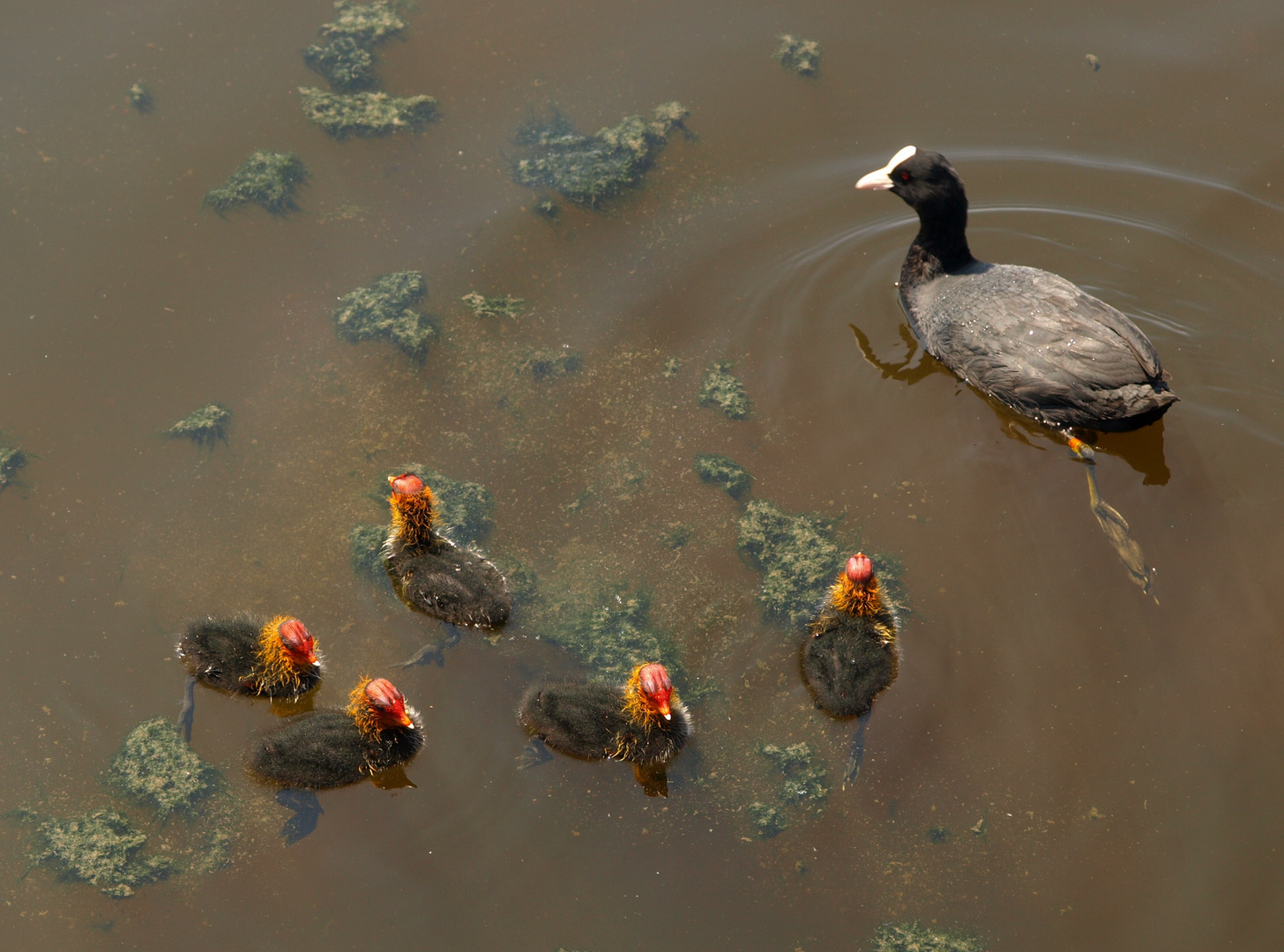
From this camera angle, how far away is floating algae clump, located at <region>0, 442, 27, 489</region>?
5.62m

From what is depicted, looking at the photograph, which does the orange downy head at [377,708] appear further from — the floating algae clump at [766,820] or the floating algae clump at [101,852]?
the floating algae clump at [766,820]

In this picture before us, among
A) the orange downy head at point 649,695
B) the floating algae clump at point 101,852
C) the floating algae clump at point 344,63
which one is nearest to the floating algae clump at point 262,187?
the floating algae clump at point 344,63

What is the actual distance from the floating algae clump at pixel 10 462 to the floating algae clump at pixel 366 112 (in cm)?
301

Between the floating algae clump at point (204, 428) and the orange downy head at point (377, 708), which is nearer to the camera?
the orange downy head at point (377, 708)

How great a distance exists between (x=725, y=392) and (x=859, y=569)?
1.73 metres

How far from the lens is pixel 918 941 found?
4.18m

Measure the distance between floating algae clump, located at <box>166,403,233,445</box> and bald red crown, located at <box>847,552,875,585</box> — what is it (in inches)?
143

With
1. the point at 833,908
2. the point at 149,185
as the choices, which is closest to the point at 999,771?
the point at 833,908

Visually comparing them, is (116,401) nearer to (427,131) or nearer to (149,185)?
(149,185)

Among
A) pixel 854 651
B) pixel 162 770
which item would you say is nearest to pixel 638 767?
pixel 854 651

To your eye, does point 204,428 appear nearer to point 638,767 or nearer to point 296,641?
point 296,641

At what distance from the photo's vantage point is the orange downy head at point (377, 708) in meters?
4.30

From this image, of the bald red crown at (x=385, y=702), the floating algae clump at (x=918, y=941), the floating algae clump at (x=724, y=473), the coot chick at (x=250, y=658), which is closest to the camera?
the floating algae clump at (x=918, y=941)

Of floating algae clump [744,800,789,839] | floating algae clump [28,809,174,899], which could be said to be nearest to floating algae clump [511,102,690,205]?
floating algae clump [744,800,789,839]
